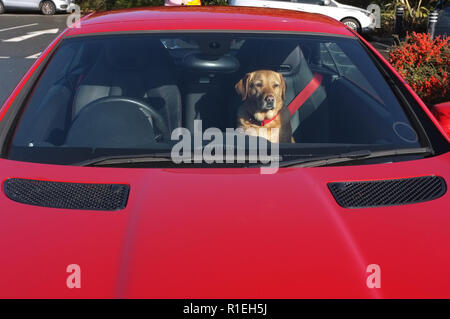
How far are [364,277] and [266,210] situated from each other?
398 millimetres

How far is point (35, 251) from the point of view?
5.30 feet

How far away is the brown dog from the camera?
2453 mm

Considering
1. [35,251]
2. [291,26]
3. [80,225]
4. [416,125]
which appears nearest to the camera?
[35,251]

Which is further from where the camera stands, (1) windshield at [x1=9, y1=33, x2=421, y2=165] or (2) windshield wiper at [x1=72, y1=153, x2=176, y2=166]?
(1) windshield at [x1=9, y1=33, x2=421, y2=165]

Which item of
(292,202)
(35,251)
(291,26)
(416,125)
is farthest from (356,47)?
(35,251)

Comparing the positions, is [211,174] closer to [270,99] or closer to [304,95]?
[270,99]

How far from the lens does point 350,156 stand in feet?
6.97

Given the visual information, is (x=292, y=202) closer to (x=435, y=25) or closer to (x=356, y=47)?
(x=356, y=47)

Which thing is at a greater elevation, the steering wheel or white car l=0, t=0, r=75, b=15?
white car l=0, t=0, r=75, b=15

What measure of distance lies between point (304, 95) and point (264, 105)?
22 centimetres

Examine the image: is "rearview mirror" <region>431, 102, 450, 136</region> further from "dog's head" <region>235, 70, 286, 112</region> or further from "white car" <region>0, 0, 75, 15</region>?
"white car" <region>0, 0, 75, 15</region>

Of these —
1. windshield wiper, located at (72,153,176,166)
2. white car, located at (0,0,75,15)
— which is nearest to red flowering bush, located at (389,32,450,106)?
windshield wiper, located at (72,153,176,166)

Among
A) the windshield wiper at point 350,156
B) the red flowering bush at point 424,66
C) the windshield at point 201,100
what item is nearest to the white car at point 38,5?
the red flowering bush at point 424,66

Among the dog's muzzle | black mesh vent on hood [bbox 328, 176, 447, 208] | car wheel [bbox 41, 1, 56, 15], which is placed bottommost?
black mesh vent on hood [bbox 328, 176, 447, 208]
